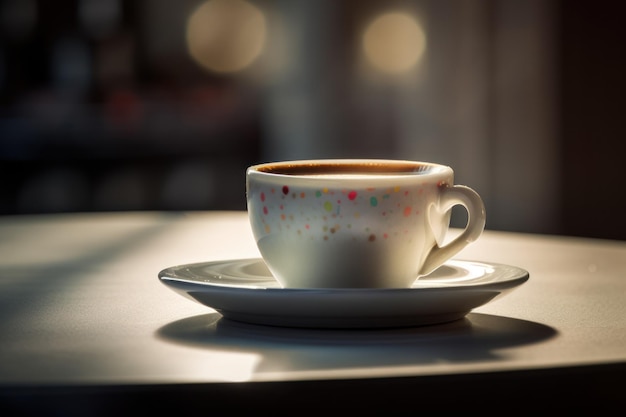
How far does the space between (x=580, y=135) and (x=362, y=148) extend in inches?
38.1

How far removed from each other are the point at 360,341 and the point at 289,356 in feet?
0.16

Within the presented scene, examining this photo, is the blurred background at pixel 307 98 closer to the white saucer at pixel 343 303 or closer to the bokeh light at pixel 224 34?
the bokeh light at pixel 224 34

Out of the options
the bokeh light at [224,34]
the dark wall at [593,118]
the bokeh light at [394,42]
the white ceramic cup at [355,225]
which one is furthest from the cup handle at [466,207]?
the bokeh light at [224,34]

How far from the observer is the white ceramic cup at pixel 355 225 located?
54 centimetres

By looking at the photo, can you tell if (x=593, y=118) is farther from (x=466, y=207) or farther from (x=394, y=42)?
(x=466, y=207)

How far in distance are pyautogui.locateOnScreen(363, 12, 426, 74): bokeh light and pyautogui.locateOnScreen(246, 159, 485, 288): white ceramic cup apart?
124 inches

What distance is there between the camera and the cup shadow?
420 millimetres

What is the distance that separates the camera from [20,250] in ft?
3.02

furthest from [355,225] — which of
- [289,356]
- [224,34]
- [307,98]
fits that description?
[224,34]

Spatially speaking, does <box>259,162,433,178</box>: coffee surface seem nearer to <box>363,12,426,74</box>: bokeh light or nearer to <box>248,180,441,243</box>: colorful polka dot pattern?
<box>248,180,441,243</box>: colorful polka dot pattern

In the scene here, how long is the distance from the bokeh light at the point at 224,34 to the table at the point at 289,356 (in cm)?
439

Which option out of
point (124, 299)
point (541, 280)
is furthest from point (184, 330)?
point (541, 280)

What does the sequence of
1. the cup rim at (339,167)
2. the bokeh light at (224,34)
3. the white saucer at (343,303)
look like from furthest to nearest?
the bokeh light at (224,34), the cup rim at (339,167), the white saucer at (343,303)

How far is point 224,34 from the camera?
5242 mm
